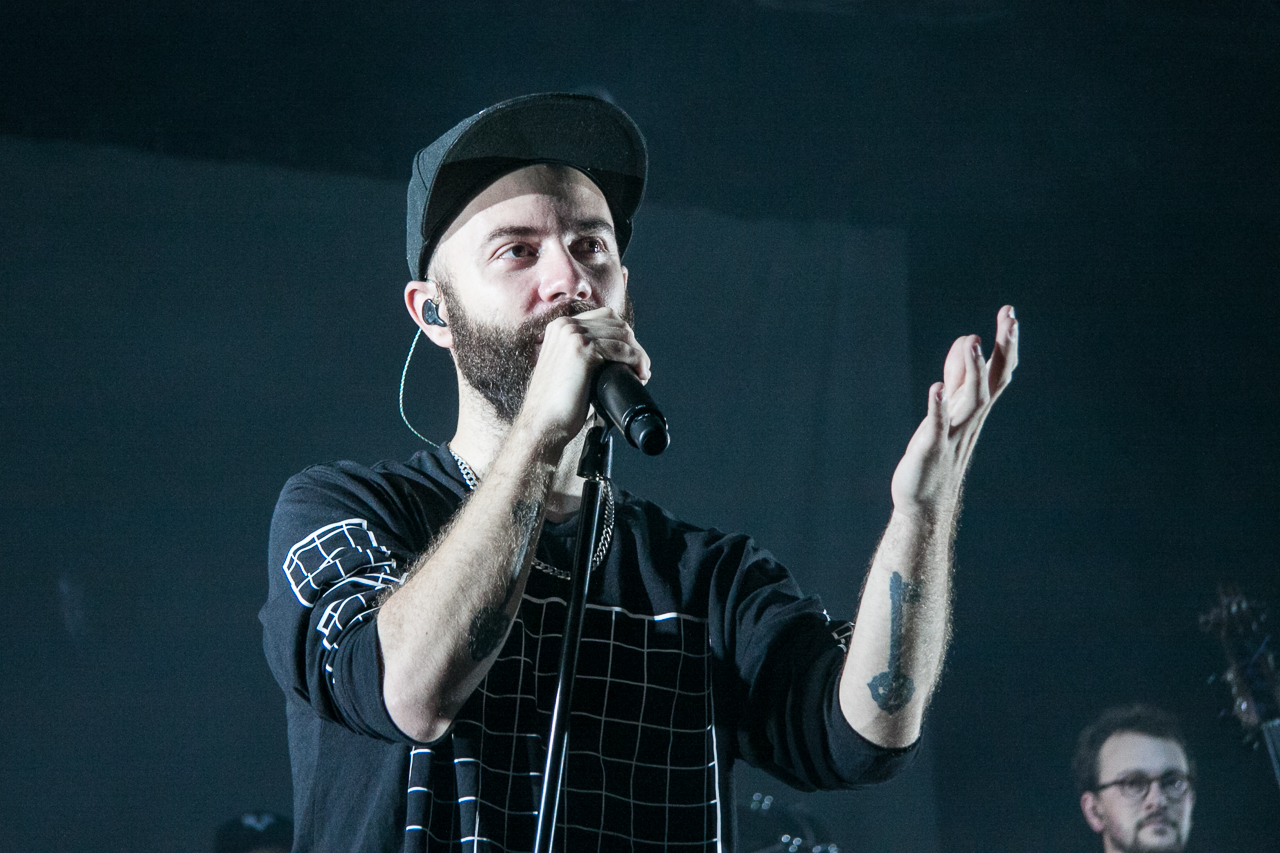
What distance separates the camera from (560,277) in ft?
4.43

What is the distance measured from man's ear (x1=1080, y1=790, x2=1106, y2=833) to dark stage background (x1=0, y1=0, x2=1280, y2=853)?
35 millimetres

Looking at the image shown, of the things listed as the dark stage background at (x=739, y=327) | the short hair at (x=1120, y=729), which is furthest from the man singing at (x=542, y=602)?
the short hair at (x=1120, y=729)

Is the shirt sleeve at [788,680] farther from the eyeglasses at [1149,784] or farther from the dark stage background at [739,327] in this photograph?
the eyeglasses at [1149,784]

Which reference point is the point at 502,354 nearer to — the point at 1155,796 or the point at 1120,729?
the point at 1120,729

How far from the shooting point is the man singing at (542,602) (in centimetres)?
104

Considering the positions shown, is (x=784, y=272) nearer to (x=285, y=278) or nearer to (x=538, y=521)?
(x=285, y=278)

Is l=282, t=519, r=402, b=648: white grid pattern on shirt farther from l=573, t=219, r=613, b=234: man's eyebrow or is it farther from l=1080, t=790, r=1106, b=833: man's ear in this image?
l=1080, t=790, r=1106, b=833: man's ear

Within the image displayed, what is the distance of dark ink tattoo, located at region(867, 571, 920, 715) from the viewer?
3.76 ft

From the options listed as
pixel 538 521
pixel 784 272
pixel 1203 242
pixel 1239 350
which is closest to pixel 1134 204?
pixel 1203 242

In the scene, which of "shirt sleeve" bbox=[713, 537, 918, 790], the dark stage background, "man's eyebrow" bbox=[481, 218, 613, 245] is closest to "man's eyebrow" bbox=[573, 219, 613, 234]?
"man's eyebrow" bbox=[481, 218, 613, 245]

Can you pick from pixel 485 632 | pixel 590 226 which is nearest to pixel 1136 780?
pixel 590 226

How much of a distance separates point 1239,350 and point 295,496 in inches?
107

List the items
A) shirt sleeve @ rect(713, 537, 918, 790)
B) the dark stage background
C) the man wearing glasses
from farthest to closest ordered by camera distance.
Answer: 1. the man wearing glasses
2. the dark stage background
3. shirt sleeve @ rect(713, 537, 918, 790)

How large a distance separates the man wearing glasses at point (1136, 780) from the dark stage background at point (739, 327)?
5 cm
